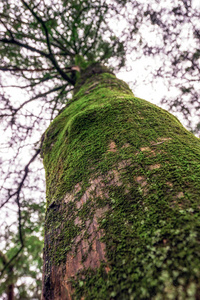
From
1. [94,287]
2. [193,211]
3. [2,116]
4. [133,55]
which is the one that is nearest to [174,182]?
[193,211]

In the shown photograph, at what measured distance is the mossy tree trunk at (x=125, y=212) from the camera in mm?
677

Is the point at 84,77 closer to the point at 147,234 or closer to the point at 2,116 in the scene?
the point at 2,116

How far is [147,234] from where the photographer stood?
79cm

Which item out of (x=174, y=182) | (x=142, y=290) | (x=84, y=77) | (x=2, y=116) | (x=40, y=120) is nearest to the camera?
(x=142, y=290)

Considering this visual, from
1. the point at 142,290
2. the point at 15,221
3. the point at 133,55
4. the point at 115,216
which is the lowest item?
the point at 142,290

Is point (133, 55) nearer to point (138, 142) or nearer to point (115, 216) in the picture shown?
point (138, 142)

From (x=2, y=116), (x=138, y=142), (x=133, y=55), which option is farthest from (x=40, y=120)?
(x=138, y=142)

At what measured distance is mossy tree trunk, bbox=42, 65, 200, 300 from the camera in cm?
68

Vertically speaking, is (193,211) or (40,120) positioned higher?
(40,120)

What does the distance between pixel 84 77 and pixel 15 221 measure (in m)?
4.43

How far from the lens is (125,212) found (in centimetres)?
95

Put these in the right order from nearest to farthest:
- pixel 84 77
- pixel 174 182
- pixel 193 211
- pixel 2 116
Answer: pixel 193 211
pixel 174 182
pixel 84 77
pixel 2 116

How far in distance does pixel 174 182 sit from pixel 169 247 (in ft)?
1.20

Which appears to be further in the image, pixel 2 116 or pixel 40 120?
pixel 40 120
